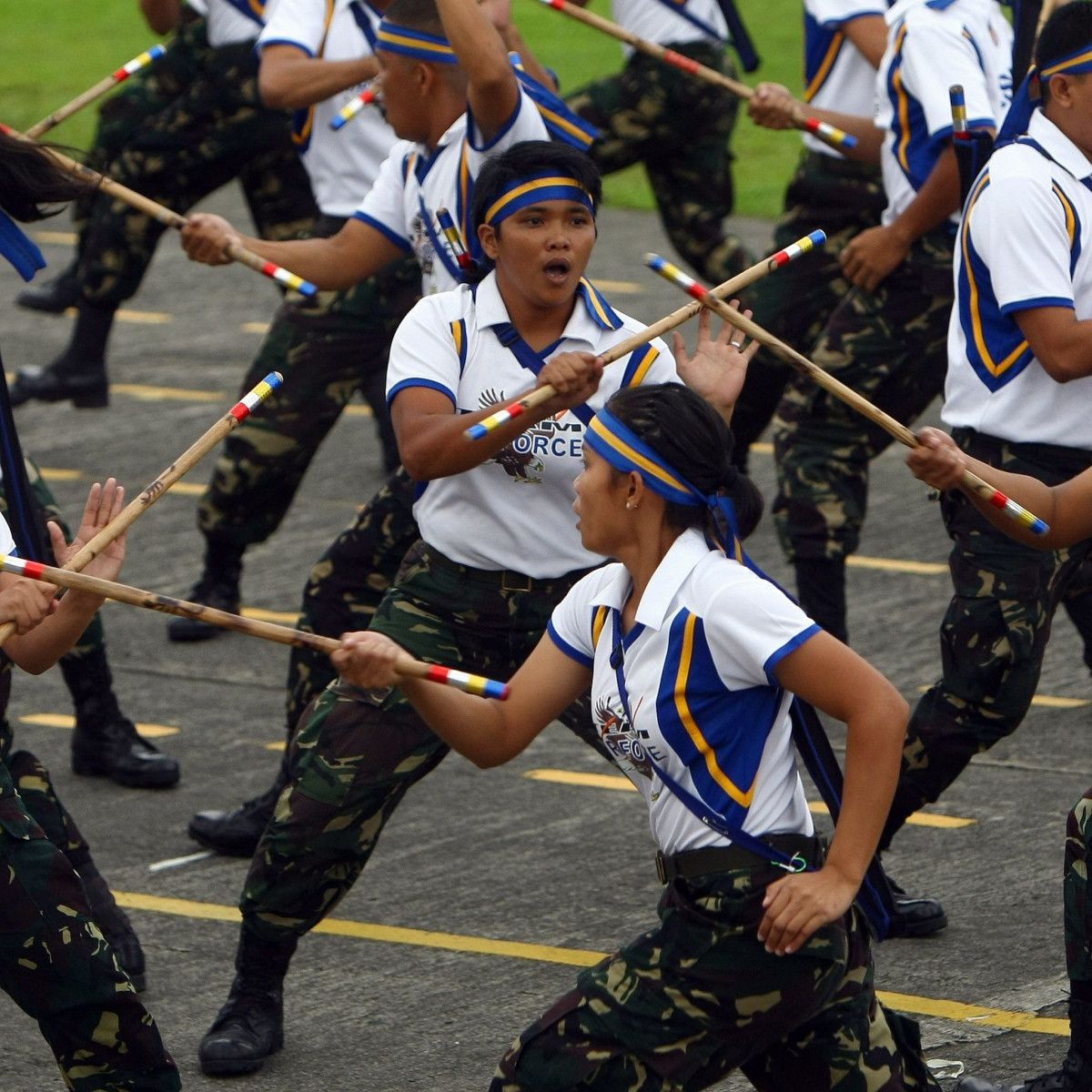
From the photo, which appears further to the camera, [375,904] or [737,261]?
[737,261]

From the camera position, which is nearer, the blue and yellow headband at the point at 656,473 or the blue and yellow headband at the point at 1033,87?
the blue and yellow headband at the point at 656,473

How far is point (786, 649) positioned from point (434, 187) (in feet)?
8.64

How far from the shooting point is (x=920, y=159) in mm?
7410

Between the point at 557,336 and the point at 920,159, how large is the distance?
2373mm

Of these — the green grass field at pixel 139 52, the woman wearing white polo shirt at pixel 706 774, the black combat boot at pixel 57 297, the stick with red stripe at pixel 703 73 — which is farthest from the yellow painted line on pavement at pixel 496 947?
the green grass field at pixel 139 52

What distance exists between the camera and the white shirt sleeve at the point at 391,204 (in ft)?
21.4

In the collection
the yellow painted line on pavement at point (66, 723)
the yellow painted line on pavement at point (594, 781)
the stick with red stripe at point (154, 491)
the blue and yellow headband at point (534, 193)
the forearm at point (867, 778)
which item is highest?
the blue and yellow headband at point (534, 193)

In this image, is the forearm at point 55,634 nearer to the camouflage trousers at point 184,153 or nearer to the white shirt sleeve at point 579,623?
the white shirt sleeve at point 579,623

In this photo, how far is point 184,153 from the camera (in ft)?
32.8

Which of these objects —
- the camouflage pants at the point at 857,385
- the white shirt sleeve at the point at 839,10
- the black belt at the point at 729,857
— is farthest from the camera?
the white shirt sleeve at the point at 839,10

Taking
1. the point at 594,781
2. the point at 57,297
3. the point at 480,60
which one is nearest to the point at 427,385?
the point at 480,60

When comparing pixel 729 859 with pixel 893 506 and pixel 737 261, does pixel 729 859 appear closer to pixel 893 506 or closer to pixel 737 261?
pixel 893 506

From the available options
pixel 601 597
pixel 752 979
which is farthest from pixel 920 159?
pixel 752 979

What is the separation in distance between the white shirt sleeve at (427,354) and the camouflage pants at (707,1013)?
1541mm
